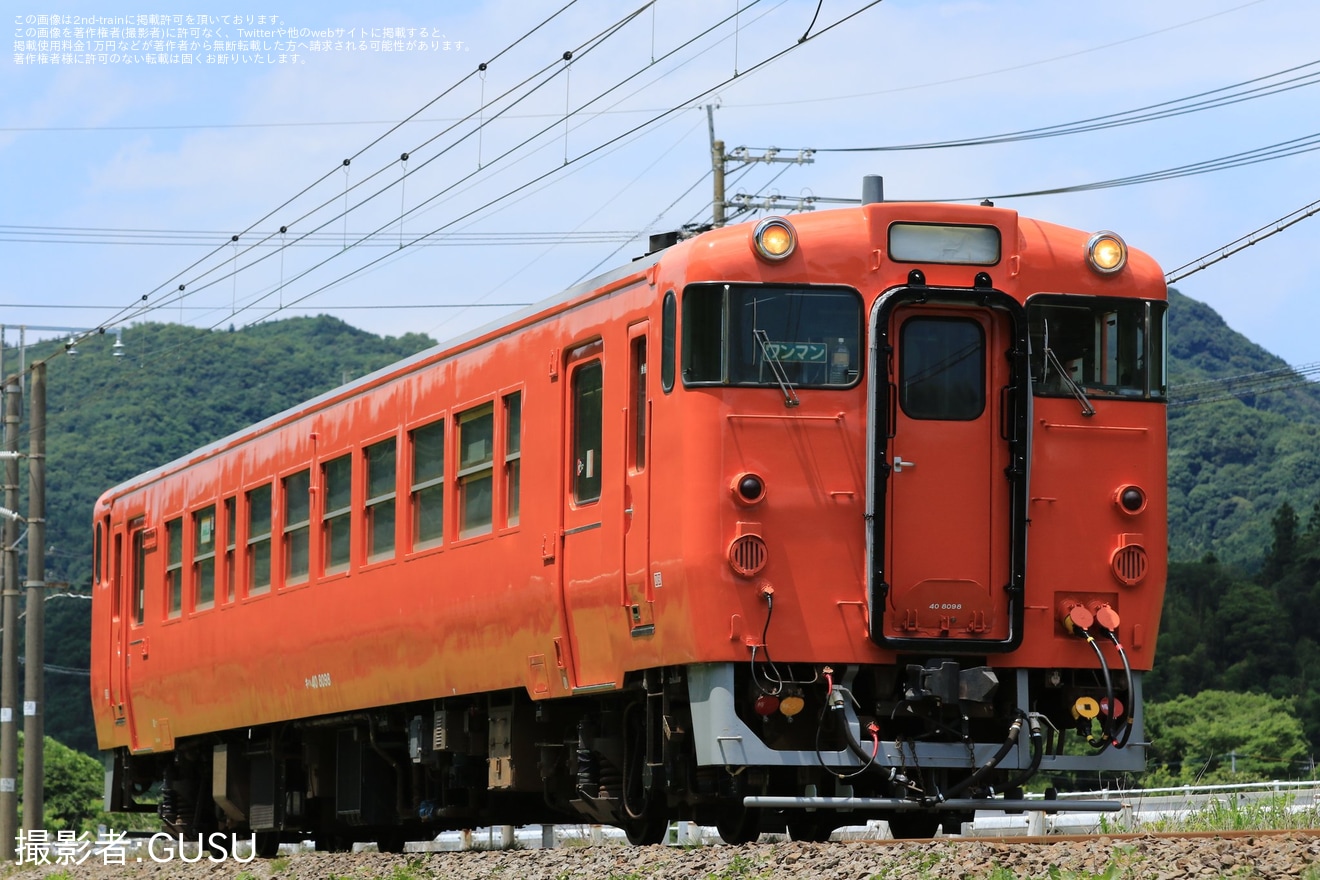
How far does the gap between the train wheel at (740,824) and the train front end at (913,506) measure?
0.10ft

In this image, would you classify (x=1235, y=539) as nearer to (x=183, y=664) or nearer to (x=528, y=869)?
(x=183, y=664)

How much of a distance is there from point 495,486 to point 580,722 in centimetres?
159

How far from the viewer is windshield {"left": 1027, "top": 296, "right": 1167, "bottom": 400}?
10.5 meters

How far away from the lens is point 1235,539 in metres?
80.9

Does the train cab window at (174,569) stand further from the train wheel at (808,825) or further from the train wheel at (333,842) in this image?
the train wheel at (808,825)

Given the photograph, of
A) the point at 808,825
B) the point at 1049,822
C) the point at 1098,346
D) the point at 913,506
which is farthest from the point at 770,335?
the point at 1049,822

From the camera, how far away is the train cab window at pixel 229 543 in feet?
55.7

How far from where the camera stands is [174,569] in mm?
18531

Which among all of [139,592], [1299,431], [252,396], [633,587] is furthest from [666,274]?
[252,396]

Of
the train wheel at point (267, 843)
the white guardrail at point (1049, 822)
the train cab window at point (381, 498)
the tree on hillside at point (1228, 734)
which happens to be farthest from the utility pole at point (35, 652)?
the tree on hillside at point (1228, 734)

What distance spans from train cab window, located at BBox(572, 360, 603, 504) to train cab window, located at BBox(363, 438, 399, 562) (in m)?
2.73

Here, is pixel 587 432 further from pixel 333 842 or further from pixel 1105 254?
pixel 333 842

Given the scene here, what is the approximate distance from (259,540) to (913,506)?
302 inches

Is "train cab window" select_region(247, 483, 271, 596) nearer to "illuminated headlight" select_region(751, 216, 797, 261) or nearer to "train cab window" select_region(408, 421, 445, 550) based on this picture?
"train cab window" select_region(408, 421, 445, 550)
